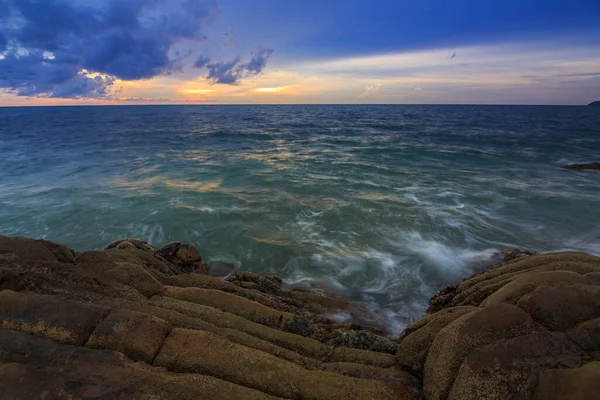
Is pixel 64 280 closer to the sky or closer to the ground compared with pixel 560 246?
closer to the sky

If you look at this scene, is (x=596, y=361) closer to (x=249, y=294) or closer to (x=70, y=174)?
(x=249, y=294)

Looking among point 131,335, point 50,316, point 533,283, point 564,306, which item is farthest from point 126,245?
point 564,306

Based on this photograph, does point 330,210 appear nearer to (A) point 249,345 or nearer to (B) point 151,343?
(A) point 249,345

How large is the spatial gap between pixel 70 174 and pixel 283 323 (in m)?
21.6

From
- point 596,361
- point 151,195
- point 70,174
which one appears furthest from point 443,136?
point 596,361

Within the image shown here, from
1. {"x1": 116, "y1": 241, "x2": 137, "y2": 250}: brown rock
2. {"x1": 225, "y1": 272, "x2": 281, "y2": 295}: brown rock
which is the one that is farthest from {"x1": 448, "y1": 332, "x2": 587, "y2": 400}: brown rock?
{"x1": 116, "y1": 241, "x2": 137, "y2": 250}: brown rock

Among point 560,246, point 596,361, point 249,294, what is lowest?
point 560,246

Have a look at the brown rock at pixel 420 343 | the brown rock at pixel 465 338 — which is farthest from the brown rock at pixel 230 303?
the brown rock at pixel 465 338

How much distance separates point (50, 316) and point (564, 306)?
555 cm

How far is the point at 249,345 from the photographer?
12.7 feet

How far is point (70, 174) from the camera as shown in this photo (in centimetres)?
2028

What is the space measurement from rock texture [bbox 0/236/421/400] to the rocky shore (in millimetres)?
13

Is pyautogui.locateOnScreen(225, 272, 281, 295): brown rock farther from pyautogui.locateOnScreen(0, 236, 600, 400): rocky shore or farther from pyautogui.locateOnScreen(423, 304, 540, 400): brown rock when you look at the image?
pyautogui.locateOnScreen(423, 304, 540, 400): brown rock

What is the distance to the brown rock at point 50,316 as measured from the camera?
3391mm
